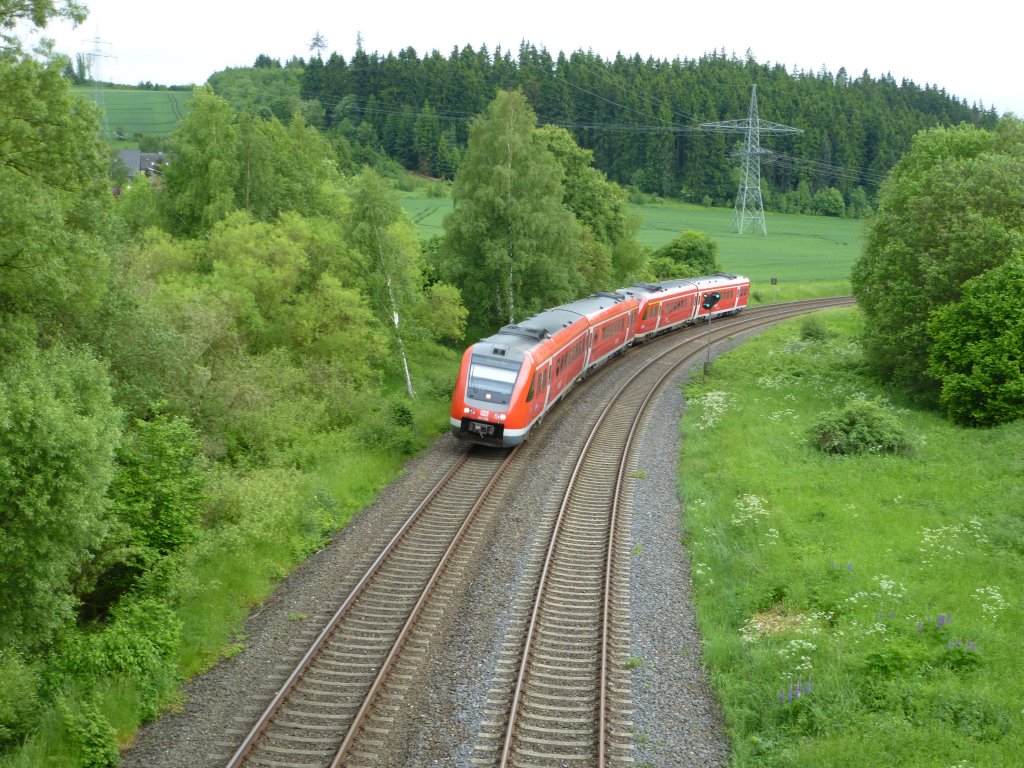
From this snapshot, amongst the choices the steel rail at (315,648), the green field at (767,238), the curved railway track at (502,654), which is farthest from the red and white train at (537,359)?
the green field at (767,238)

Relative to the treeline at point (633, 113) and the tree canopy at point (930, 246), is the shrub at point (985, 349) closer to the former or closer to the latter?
the tree canopy at point (930, 246)

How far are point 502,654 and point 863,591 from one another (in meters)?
6.81

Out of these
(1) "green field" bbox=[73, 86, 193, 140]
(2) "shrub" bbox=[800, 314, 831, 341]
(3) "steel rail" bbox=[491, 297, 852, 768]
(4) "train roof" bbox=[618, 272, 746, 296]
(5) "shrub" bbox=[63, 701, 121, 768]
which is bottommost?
(5) "shrub" bbox=[63, 701, 121, 768]

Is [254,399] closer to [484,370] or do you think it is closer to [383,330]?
[484,370]

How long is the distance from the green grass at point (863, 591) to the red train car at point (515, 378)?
4.98 metres

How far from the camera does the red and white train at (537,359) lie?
24328 mm

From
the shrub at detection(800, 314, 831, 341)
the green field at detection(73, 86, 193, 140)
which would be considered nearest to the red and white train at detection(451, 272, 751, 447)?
the shrub at detection(800, 314, 831, 341)

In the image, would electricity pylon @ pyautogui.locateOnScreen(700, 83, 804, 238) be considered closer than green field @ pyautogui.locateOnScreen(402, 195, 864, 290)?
No

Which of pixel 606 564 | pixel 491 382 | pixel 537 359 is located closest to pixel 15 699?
pixel 606 564

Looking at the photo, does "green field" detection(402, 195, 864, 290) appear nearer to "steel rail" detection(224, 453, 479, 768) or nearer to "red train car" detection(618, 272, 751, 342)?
"red train car" detection(618, 272, 751, 342)

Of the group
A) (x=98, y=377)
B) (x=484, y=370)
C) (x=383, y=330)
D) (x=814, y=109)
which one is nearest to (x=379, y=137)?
(x=814, y=109)

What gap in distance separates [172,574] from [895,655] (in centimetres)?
1258

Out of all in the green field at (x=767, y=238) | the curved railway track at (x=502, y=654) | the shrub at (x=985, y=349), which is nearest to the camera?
the curved railway track at (x=502, y=654)

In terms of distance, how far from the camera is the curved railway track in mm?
11984
